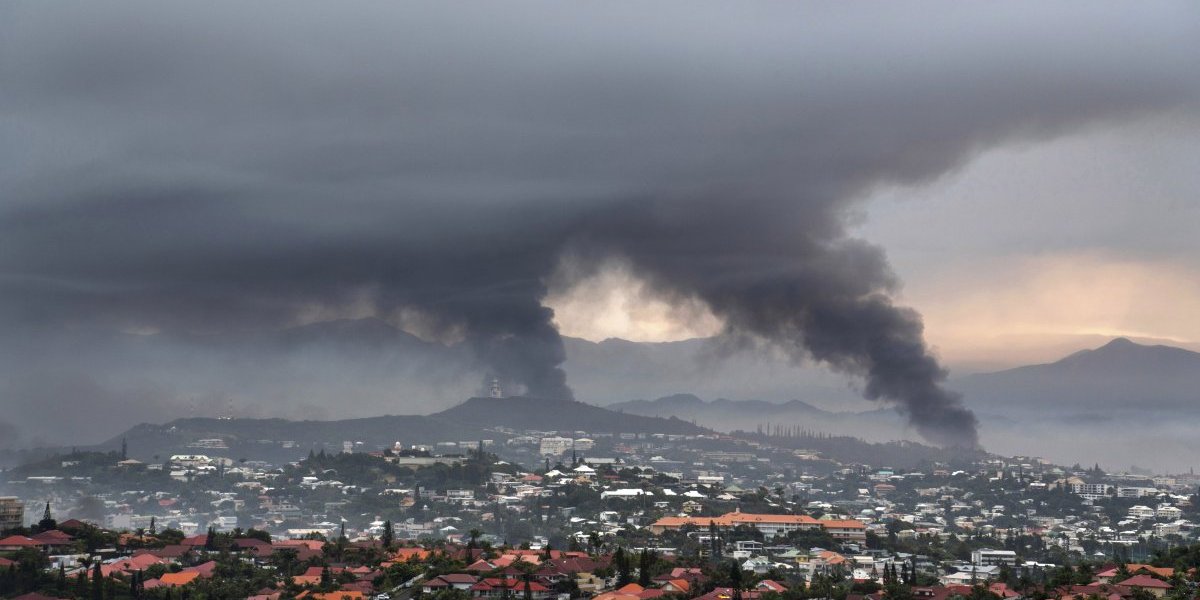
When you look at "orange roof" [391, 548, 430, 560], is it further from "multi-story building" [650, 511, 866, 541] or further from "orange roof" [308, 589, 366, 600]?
"multi-story building" [650, 511, 866, 541]

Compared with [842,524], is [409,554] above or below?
below

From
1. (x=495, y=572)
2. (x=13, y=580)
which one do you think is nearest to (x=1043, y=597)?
(x=495, y=572)

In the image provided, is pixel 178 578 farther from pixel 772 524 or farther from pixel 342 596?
pixel 772 524

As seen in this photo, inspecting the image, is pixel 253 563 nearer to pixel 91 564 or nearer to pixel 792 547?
pixel 91 564

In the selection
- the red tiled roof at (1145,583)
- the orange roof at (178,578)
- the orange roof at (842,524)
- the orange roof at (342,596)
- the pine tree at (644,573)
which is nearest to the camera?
the red tiled roof at (1145,583)

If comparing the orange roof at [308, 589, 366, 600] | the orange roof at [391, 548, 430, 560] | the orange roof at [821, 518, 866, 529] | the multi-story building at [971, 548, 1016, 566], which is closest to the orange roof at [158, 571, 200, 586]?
the orange roof at [308, 589, 366, 600]

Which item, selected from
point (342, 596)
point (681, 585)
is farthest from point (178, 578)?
point (681, 585)

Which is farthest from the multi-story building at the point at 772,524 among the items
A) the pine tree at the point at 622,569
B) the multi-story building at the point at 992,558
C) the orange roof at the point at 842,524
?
the pine tree at the point at 622,569

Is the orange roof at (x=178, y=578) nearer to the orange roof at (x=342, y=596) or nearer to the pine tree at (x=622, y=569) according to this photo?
the orange roof at (x=342, y=596)
